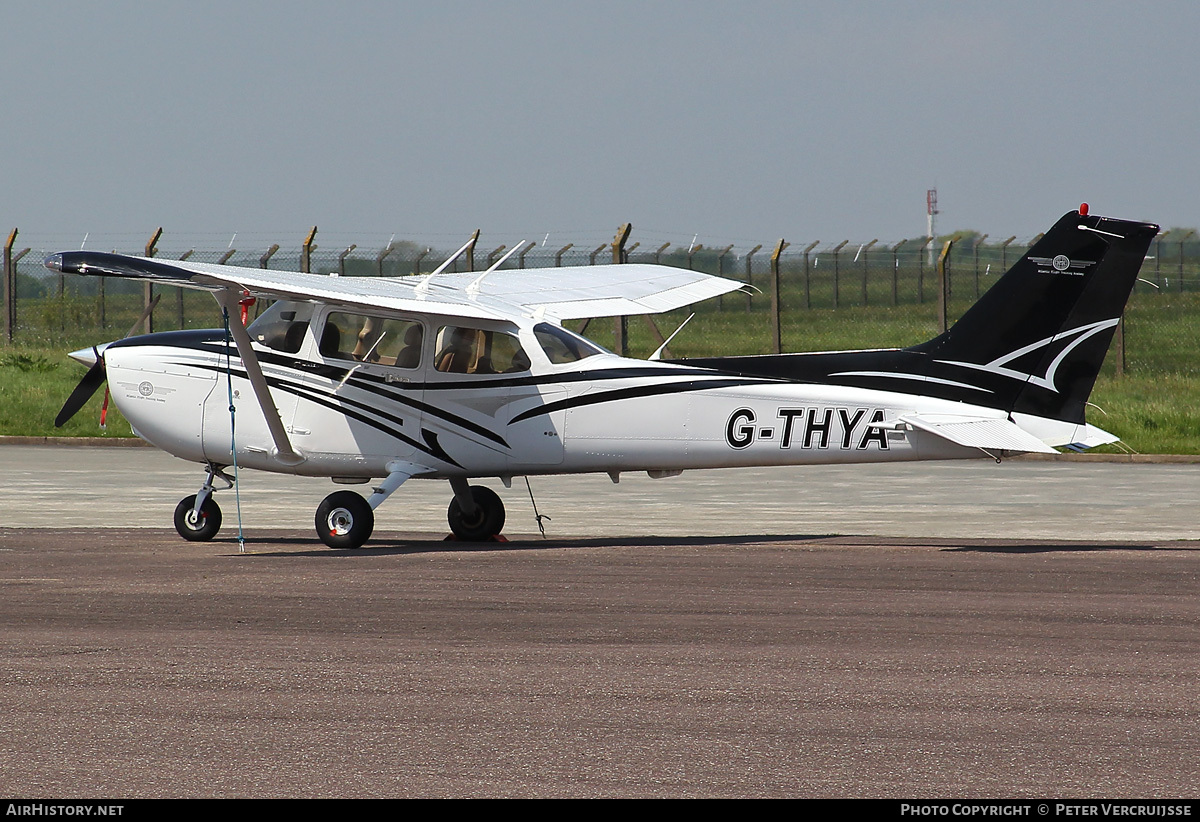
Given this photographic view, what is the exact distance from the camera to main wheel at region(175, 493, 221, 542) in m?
13.5

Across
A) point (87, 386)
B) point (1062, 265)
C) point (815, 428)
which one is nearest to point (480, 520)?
point (815, 428)

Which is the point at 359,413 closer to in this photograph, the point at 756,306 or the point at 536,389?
the point at 536,389

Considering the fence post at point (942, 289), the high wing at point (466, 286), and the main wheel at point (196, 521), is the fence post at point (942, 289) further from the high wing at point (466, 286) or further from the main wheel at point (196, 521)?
the main wheel at point (196, 521)

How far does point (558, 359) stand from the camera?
43.1ft

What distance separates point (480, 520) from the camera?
45.2 feet

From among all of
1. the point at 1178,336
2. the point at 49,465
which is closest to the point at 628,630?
the point at 49,465

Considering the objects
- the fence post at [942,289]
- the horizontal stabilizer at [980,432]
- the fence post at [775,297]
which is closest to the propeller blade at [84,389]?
the horizontal stabilizer at [980,432]

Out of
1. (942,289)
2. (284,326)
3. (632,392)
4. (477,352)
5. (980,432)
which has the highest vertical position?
(942,289)

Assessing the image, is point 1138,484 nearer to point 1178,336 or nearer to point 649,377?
point 649,377

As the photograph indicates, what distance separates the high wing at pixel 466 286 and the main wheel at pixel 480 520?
1.76 meters

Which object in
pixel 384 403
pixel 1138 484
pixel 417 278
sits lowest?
pixel 1138 484

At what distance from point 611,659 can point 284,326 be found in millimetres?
6691

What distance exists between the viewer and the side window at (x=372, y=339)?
1332 cm
